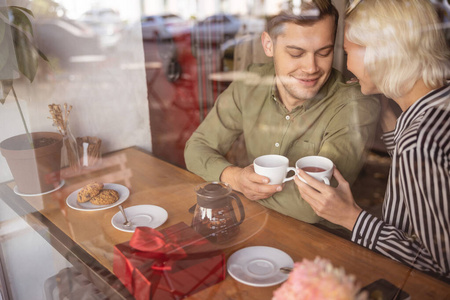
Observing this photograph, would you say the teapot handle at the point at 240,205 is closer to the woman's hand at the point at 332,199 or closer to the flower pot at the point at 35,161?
the woman's hand at the point at 332,199

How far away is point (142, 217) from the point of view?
3.14ft

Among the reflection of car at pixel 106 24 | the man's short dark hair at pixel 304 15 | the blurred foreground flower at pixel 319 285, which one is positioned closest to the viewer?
the blurred foreground flower at pixel 319 285

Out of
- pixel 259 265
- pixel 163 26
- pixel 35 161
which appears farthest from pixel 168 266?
pixel 163 26

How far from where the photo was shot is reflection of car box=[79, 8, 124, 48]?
1.12 metres

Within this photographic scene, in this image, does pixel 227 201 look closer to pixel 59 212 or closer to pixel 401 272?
pixel 401 272

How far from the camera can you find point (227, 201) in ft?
2.83

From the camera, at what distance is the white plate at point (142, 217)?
915 millimetres

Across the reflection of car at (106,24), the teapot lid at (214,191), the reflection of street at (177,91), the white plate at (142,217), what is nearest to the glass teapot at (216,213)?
the teapot lid at (214,191)

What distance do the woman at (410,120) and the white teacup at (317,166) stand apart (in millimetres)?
123

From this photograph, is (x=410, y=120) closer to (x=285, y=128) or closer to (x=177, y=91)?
(x=285, y=128)

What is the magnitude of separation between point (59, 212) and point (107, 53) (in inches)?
21.2

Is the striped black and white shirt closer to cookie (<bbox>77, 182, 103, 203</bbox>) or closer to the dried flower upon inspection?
cookie (<bbox>77, 182, 103, 203</bbox>)

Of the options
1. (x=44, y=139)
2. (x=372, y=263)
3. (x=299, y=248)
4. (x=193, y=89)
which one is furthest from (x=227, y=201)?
(x=44, y=139)

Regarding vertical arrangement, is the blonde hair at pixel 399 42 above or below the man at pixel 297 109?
above
